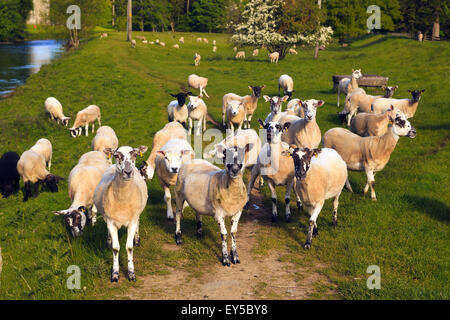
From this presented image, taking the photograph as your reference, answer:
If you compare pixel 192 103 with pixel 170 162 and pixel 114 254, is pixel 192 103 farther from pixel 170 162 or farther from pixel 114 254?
pixel 114 254

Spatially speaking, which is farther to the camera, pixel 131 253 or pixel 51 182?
pixel 51 182

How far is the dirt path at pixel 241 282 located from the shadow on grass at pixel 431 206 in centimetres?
376

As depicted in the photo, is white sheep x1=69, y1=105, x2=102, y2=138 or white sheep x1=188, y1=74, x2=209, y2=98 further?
white sheep x1=188, y1=74, x2=209, y2=98

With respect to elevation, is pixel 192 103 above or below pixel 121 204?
above

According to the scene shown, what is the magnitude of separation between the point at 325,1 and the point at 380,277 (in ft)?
210

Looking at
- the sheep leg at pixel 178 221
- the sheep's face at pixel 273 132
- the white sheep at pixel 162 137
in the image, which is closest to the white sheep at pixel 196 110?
the white sheep at pixel 162 137

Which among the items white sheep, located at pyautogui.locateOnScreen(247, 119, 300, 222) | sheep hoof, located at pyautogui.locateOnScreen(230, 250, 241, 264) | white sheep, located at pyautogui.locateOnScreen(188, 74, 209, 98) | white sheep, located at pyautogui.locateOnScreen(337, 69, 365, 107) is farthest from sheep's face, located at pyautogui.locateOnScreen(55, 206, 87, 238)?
white sheep, located at pyautogui.locateOnScreen(188, 74, 209, 98)

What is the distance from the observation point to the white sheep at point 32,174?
12.6 meters

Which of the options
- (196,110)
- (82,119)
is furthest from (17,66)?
(196,110)

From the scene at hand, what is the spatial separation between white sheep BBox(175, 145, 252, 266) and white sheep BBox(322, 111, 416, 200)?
4290mm

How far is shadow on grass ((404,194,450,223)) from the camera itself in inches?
359

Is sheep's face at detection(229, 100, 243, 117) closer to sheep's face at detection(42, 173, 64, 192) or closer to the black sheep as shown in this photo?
sheep's face at detection(42, 173, 64, 192)

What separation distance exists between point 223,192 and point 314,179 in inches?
81.4

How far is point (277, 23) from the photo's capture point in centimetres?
4191
